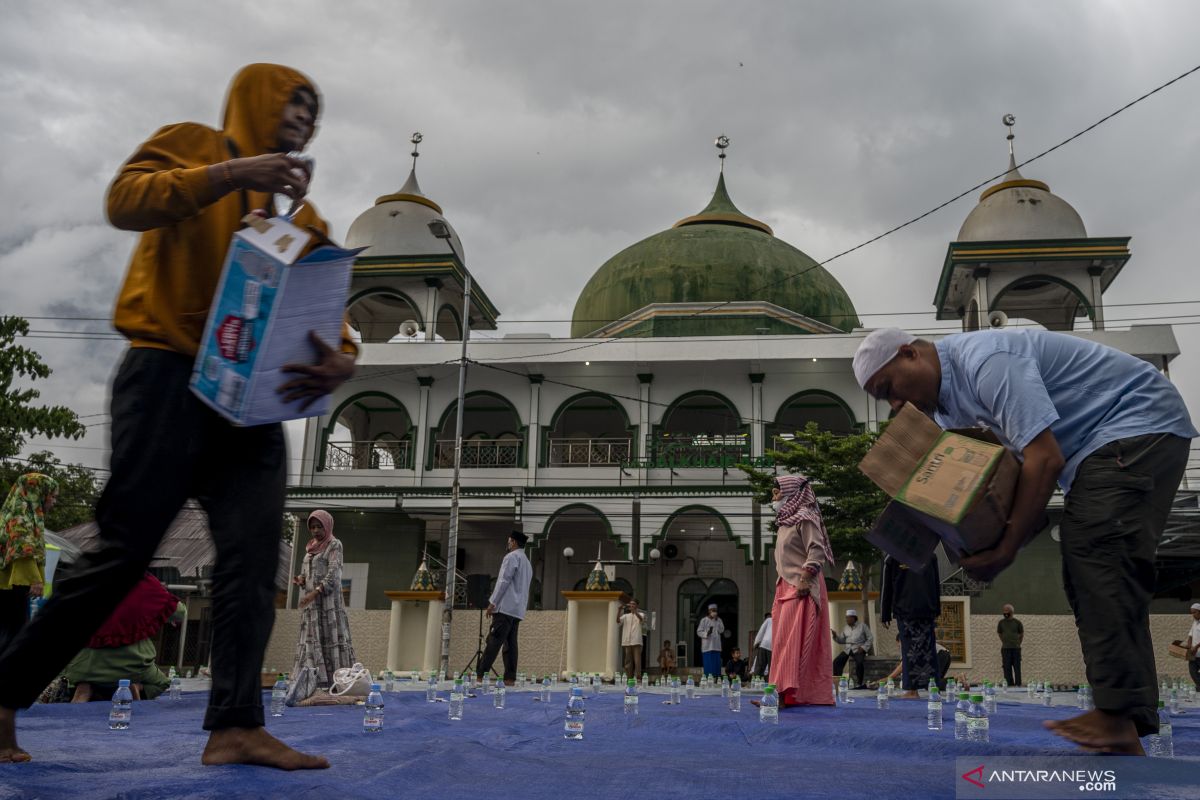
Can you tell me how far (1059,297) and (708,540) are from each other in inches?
Result: 471

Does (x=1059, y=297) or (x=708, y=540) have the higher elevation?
(x=1059, y=297)

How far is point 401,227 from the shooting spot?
1145 inches

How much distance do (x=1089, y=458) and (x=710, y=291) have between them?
2471 centimetres

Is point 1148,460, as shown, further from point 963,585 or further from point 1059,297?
point 1059,297

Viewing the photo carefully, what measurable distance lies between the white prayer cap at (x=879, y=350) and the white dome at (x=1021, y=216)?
24313 mm

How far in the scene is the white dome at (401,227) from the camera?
28.5 meters

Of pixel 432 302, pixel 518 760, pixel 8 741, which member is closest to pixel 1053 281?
pixel 432 302

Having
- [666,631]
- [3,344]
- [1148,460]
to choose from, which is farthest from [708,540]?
[1148,460]

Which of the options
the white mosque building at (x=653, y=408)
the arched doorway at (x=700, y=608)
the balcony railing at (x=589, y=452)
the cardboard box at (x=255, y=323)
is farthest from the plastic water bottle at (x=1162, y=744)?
the arched doorway at (x=700, y=608)

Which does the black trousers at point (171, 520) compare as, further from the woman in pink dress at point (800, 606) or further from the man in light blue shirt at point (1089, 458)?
the woman in pink dress at point (800, 606)

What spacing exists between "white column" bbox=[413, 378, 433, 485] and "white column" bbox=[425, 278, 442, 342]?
5.68 ft

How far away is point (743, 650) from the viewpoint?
80.8 ft

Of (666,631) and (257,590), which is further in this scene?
(666,631)

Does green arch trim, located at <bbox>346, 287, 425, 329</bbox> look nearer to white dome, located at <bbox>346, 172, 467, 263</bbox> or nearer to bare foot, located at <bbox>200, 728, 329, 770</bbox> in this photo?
white dome, located at <bbox>346, 172, 467, 263</bbox>
